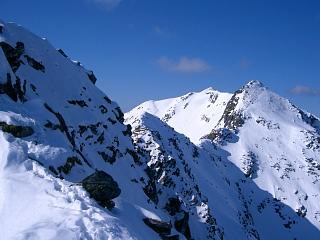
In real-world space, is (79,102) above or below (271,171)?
below

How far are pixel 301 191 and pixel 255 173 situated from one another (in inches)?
787

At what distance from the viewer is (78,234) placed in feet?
64.1

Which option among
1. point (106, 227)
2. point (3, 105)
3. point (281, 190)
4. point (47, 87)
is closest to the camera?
point (106, 227)

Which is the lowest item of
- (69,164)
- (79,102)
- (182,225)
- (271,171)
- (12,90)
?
(69,164)

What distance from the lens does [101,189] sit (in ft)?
80.1

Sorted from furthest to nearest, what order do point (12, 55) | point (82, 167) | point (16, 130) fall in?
point (12, 55) → point (82, 167) → point (16, 130)

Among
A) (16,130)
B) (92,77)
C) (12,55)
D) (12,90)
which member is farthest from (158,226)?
(92,77)

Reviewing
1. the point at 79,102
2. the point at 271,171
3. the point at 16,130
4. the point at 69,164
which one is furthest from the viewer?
the point at 271,171

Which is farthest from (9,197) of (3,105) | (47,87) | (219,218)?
(219,218)

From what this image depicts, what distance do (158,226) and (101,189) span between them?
5.44 m

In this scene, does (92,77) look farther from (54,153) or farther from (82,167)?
(54,153)

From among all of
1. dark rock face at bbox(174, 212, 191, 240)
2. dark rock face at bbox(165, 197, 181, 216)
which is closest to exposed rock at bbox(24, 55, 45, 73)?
dark rock face at bbox(174, 212, 191, 240)

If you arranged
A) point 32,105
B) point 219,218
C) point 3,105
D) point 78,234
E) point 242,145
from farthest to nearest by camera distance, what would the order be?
point 242,145, point 219,218, point 32,105, point 3,105, point 78,234

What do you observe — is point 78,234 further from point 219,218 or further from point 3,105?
point 219,218
